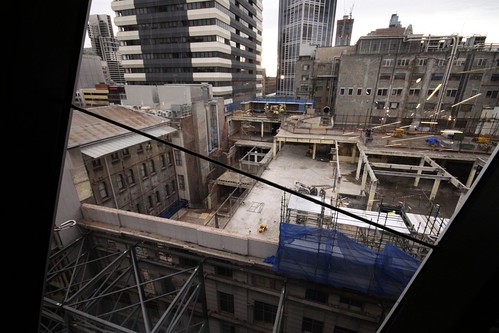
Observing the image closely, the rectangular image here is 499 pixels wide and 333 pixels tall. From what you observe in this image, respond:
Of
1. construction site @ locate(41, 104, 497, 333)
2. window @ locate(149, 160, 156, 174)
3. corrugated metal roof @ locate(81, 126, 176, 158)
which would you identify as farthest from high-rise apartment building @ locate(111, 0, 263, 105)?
construction site @ locate(41, 104, 497, 333)

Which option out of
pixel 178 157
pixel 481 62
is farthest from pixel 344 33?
pixel 178 157

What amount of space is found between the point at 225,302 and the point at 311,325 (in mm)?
3470

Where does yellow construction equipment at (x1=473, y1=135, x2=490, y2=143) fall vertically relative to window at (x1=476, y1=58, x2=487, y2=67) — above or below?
below

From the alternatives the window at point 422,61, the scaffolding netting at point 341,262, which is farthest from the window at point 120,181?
the window at point 422,61

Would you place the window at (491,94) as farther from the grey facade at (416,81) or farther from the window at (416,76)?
the window at (416,76)

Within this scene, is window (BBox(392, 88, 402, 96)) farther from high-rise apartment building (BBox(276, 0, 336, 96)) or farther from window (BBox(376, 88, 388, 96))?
high-rise apartment building (BBox(276, 0, 336, 96))

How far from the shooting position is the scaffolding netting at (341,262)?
19.9 feet

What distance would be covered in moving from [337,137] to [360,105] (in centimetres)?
1419

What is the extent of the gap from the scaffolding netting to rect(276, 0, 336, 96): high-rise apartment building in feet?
268

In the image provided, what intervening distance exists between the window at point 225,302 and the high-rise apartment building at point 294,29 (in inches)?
3206

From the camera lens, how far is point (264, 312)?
29.3ft

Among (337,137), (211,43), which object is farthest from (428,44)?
(211,43)

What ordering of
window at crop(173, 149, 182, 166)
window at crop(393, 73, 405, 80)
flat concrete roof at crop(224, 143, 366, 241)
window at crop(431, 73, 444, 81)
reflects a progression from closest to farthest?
flat concrete roof at crop(224, 143, 366, 241), window at crop(173, 149, 182, 166), window at crop(431, 73, 444, 81), window at crop(393, 73, 405, 80)

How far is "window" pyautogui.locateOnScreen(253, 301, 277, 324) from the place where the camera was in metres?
8.73
